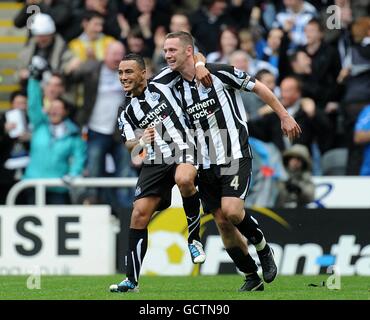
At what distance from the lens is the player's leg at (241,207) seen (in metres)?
10.7

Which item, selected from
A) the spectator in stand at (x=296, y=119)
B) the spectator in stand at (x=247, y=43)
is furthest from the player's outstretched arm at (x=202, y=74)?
the spectator in stand at (x=247, y=43)

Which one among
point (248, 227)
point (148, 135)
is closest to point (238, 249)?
point (248, 227)

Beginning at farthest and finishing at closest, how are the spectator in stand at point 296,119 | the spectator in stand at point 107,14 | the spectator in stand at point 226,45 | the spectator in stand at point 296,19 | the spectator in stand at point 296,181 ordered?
the spectator in stand at point 107,14 < the spectator in stand at point 296,19 < the spectator in stand at point 226,45 < the spectator in stand at point 296,119 < the spectator in stand at point 296,181

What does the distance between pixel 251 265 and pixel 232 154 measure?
3.63 ft

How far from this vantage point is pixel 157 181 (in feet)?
35.4

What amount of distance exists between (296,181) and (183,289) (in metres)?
4.37

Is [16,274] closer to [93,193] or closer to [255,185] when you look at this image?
[93,193]

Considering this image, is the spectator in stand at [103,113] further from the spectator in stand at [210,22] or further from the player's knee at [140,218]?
the player's knee at [140,218]

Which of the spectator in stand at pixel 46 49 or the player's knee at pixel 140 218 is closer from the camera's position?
the player's knee at pixel 140 218

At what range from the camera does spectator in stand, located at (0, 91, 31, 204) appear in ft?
56.1

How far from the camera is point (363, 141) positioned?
16297mm

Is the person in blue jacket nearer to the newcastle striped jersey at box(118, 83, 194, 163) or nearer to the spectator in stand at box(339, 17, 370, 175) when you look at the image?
the spectator in stand at box(339, 17, 370, 175)

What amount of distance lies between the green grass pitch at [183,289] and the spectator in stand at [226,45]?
163 inches

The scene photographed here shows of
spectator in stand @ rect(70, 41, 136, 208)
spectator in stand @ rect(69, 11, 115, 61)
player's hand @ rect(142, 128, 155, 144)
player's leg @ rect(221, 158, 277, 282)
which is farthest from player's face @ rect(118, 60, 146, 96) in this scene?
spectator in stand @ rect(69, 11, 115, 61)
